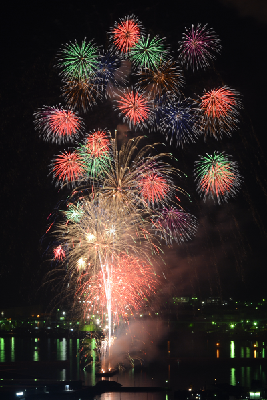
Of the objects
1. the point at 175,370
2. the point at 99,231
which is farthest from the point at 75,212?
the point at 175,370

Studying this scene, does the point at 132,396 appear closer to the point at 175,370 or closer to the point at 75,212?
the point at 75,212

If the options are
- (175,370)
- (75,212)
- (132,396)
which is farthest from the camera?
(175,370)

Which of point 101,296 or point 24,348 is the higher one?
point 101,296

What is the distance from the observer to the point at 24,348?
242 ft

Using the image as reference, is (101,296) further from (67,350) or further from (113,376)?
(67,350)

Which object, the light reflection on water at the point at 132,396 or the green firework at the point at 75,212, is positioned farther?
the light reflection on water at the point at 132,396

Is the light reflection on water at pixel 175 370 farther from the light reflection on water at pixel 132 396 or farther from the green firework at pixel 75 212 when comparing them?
the green firework at pixel 75 212

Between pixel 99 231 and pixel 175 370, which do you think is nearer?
pixel 99 231

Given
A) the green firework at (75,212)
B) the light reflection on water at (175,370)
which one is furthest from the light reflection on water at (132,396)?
the green firework at (75,212)

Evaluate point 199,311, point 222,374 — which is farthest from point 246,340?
point 222,374

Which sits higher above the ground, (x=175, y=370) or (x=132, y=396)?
(x=132, y=396)

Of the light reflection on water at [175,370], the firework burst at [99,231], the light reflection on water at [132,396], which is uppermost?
the firework burst at [99,231]

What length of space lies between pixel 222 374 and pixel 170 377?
6.58 m

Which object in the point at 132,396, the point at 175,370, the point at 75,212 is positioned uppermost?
the point at 75,212
